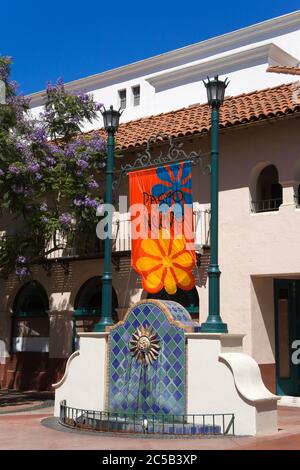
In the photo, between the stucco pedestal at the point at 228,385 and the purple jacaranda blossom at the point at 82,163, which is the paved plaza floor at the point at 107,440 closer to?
the stucco pedestal at the point at 228,385

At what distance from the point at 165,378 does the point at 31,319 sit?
1138 cm

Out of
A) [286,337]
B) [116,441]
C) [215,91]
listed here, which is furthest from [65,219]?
[116,441]

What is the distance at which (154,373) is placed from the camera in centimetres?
1223

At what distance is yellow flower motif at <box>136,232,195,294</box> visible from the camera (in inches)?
592

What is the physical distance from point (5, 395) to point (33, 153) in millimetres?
7530

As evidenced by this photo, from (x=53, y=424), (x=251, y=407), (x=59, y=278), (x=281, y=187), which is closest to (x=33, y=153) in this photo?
(x=59, y=278)

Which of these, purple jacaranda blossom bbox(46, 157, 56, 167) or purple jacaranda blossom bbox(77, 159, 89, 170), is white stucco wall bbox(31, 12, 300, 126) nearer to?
purple jacaranda blossom bbox(77, 159, 89, 170)

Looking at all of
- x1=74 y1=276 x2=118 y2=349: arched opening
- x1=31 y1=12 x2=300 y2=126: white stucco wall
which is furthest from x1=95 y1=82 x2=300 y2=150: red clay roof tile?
x1=31 y1=12 x2=300 y2=126: white stucco wall

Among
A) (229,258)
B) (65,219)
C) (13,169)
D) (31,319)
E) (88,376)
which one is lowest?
(88,376)

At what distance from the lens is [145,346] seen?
1237 cm

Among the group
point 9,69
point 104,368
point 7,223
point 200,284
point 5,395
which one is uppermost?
point 9,69

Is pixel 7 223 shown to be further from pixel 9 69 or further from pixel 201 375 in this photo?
pixel 201 375

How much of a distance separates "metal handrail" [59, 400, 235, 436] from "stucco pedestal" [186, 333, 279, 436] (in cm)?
14

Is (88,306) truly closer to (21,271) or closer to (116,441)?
(21,271)
